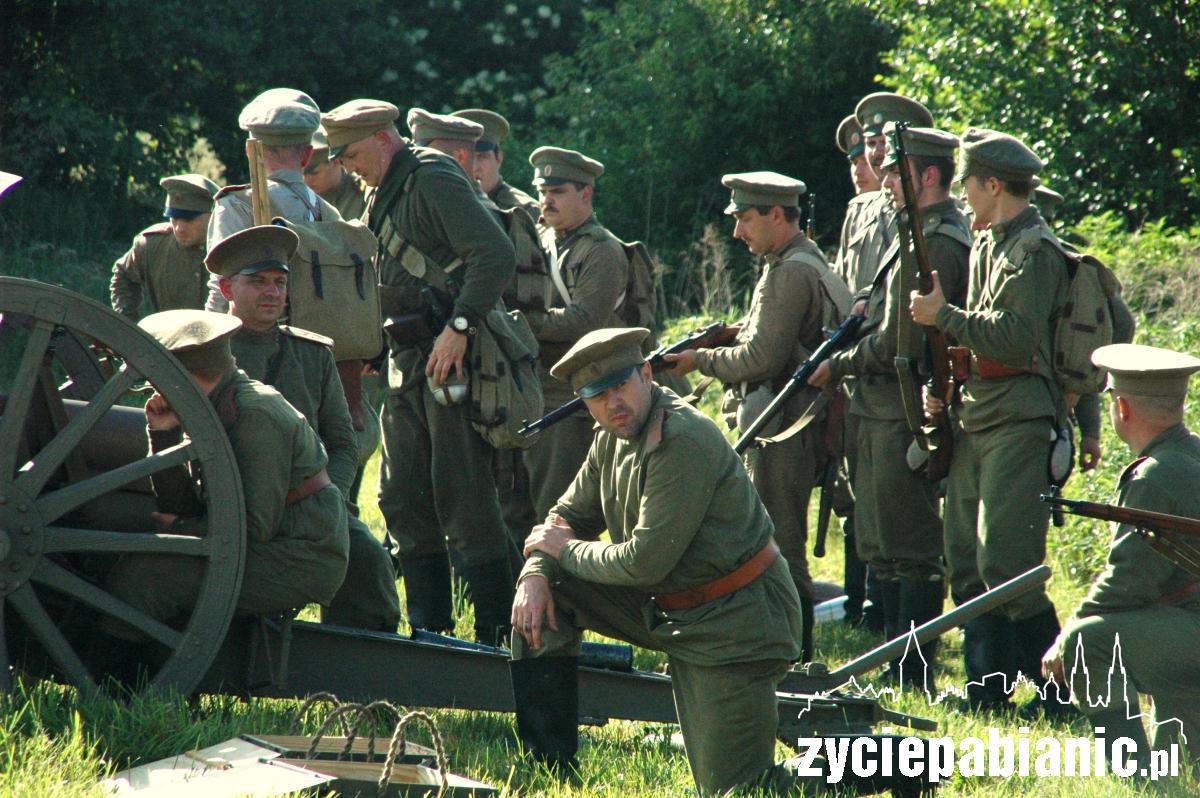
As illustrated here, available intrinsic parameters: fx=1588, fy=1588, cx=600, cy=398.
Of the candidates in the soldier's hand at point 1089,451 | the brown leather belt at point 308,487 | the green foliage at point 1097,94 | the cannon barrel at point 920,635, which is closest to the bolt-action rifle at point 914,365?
the soldier's hand at point 1089,451

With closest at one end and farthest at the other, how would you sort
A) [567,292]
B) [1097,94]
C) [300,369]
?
1. [300,369]
2. [567,292]
3. [1097,94]

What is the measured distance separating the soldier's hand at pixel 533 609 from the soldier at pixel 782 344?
6.93ft

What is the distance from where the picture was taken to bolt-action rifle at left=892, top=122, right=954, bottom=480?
6.03m

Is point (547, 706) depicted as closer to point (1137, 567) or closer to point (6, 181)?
point (1137, 567)

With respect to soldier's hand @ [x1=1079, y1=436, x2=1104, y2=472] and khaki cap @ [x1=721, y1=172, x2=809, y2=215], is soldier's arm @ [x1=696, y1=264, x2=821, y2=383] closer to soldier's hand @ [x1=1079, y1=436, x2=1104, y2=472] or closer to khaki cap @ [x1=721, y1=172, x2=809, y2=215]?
khaki cap @ [x1=721, y1=172, x2=809, y2=215]

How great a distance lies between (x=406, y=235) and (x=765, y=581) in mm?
2425

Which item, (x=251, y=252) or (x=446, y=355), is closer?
(x=251, y=252)

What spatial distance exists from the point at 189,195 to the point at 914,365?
4388 millimetres

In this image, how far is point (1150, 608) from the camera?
491cm

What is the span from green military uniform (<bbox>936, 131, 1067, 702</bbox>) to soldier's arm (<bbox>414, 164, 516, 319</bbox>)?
174 centimetres

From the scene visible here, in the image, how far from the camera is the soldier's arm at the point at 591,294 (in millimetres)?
7723

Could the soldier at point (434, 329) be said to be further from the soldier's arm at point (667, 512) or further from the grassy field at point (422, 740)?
the soldier's arm at point (667, 512)

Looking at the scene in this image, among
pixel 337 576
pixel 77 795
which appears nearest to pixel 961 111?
pixel 337 576

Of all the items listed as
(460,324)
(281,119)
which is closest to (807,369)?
(460,324)
